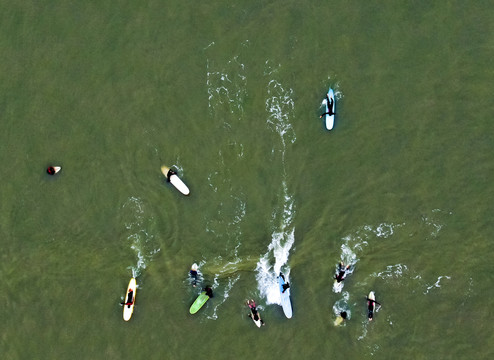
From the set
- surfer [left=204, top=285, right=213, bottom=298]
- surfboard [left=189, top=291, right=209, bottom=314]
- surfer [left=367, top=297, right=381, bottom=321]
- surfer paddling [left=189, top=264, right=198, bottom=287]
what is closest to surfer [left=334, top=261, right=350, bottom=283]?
surfer [left=367, top=297, right=381, bottom=321]

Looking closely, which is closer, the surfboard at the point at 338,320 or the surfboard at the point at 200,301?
the surfboard at the point at 338,320

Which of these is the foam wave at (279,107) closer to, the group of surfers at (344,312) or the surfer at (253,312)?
the group of surfers at (344,312)

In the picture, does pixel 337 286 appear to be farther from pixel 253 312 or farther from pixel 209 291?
pixel 209 291

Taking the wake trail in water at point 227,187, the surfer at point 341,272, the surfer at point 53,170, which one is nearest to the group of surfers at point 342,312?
the surfer at point 341,272

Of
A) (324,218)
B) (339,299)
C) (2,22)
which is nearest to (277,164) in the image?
(324,218)

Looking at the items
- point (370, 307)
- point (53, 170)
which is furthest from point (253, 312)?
point (53, 170)

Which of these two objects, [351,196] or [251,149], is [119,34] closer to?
[251,149]
